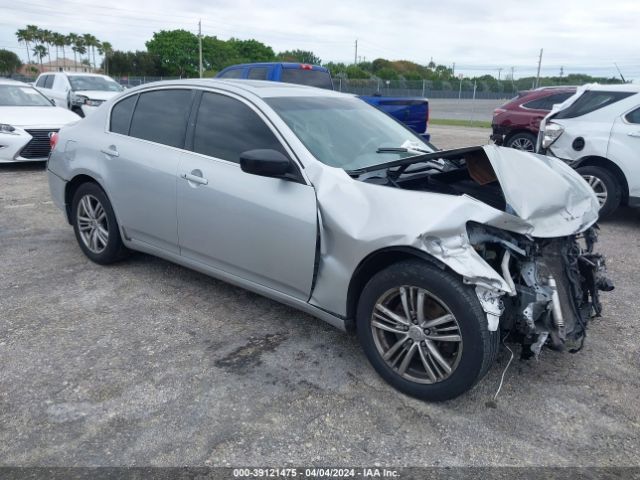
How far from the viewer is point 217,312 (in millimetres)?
4137

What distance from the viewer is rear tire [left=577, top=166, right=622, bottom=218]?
6734 millimetres

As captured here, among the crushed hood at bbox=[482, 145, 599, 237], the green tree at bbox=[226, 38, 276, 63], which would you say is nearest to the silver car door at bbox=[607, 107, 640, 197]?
the crushed hood at bbox=[482, 145, 599, 237]

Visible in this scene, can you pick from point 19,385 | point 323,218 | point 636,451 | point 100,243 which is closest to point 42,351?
point 19,385

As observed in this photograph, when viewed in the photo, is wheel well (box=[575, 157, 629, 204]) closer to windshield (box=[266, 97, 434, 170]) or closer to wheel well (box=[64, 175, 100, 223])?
windshield (box=[266, 97, 434, 170])

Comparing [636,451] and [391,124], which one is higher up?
[391,124]

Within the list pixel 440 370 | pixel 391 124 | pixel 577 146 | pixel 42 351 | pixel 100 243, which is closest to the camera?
pixel 440 370

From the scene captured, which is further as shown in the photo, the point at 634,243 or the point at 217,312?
the point at 634,243

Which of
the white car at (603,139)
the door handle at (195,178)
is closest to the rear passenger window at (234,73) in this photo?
the white car at (603,139)

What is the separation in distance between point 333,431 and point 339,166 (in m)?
1.60

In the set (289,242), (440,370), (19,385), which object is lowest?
(19,385)

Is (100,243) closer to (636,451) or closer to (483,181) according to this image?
(483,181)

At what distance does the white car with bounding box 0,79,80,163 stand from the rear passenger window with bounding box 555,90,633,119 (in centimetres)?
830

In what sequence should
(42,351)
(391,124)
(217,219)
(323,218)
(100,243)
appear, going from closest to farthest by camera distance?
(323,218) < (42,351) < (217,219) < (391,124) < (100,243)

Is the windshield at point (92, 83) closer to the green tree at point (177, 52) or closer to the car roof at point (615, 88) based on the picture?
the car roof at point (615, 88)
